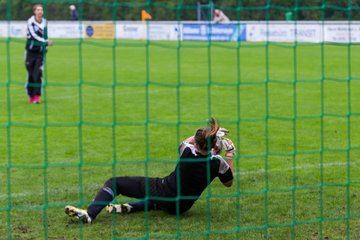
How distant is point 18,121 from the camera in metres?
12.3

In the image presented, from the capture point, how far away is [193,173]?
6.51 m

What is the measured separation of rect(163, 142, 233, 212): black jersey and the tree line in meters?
1.20

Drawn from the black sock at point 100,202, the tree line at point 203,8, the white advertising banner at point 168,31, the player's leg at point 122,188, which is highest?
the white advertising banner at point 168,31

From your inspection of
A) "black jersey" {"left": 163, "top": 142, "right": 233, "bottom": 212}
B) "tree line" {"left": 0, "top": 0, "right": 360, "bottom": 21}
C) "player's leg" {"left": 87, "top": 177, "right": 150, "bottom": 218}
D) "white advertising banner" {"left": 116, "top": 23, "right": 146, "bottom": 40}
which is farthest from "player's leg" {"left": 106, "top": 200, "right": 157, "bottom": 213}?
"white advertising banner" {"left": 116, "top": 23, "right": 146, "bottom": 40}

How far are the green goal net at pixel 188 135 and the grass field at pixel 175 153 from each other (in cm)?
2

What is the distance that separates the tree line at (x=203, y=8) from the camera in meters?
6.75

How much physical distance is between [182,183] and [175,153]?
10.1 ft

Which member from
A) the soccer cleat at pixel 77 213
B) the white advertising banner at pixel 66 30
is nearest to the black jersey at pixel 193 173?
the soccer cleat at pixel 77 213

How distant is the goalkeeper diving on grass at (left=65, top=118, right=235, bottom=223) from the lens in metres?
6.43

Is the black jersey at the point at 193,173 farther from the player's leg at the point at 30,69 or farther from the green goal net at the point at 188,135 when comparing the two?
the player's leg at the point at 30,69

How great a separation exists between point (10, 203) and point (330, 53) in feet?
54.0

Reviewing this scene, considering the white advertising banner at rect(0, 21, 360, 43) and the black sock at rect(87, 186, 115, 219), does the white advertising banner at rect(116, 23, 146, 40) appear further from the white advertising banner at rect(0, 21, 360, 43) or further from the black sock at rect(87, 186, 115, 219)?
the black sock at rect(87, 186, 115, 219)

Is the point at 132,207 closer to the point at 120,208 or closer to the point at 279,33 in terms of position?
the point at 120,208

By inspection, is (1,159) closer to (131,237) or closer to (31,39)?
(131,237)
